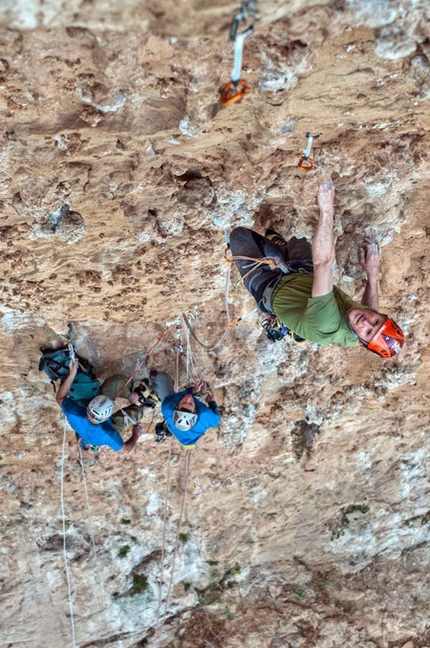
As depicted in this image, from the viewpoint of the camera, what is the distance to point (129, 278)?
13.1 ft

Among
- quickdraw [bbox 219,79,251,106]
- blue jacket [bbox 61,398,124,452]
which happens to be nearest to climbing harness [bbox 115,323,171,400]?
blue jacket [bbox 61,398,124,452]

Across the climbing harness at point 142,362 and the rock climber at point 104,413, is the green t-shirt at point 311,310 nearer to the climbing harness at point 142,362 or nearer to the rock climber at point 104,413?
the climbing harness at point 142,362

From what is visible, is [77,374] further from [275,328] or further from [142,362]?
[275,328]

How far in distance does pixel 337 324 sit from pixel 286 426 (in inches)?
101

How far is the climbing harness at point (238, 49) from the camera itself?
2.03 m

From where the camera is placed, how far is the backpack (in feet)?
15.0

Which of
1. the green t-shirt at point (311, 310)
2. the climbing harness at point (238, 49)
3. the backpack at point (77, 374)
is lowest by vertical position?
the green t-shirt at point (311, 310)

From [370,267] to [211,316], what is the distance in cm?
146

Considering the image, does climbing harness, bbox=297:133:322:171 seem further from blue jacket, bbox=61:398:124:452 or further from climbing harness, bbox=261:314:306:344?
blue jacket, bbox=61:398:124:452

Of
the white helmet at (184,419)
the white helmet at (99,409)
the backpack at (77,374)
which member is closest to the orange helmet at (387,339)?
the white helmet at (184,419)

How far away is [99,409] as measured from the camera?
172 inches

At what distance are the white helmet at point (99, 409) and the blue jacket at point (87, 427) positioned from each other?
4.2 inches

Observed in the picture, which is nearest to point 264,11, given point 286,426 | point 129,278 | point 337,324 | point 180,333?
point 337,324

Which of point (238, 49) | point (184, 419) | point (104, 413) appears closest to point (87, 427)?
point (104, 413)
